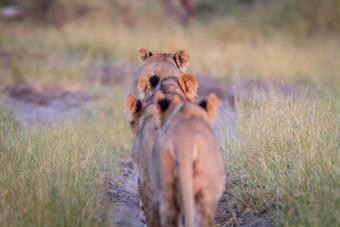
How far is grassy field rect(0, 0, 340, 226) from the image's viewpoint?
4027 millimetres

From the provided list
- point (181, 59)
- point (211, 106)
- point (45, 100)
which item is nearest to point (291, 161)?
point (211, 106)

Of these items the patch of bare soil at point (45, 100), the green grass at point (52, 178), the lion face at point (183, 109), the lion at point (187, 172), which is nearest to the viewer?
the lion at point (187, 172)

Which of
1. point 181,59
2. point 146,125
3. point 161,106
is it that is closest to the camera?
point 161,106

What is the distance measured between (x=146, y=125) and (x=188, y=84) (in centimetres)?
94

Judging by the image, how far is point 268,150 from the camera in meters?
5.14

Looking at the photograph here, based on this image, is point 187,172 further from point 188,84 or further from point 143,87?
point 143,87

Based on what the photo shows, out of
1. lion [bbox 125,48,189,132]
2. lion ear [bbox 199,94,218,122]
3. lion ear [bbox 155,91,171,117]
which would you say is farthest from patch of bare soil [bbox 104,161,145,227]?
lion ear [bbox 199,94,218,122]

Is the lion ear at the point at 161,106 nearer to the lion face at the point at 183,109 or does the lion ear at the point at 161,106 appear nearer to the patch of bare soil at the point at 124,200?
the lion face at the point at 183,109

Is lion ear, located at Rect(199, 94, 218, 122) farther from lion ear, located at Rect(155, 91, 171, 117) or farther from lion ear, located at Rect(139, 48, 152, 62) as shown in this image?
lion ear, located at Rect(139, 48, 152, 62)

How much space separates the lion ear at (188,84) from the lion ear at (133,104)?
0.59 meters

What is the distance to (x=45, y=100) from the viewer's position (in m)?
10.2

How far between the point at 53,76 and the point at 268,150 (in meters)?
7.52

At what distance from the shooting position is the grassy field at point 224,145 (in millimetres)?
4027

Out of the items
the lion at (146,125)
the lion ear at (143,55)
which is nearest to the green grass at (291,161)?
the lion at (146,125)
